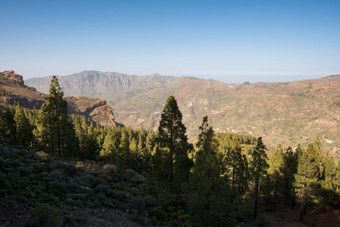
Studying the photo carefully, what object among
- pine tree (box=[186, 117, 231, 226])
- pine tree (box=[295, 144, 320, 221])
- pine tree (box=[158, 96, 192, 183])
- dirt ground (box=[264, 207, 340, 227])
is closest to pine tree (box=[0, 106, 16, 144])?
pine tree (box=[158, 96, 192, 183])

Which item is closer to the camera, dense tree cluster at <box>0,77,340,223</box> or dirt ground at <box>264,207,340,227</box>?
dense tree cluster at <box>0,77,340,223</box>

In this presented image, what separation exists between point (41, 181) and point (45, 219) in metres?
6.76

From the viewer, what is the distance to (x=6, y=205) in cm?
1038

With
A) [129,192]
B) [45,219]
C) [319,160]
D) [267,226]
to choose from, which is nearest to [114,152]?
[129,192]

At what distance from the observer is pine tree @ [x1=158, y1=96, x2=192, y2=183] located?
20.0 m

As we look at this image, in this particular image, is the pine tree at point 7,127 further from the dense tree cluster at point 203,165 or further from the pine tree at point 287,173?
the pine tree at point 287,173

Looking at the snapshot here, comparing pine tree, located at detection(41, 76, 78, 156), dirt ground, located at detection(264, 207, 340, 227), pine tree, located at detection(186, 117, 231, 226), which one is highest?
pine tree, located at detection(41, 76, 78, 156)

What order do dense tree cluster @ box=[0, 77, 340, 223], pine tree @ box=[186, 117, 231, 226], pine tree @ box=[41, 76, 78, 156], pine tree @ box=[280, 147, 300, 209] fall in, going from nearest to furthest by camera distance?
pine tree @ box=[186, 117, 231, 226], dense tree cluster @ box=[0, 77, 340, 223], pine tree @ box=[41, 76, 78, 156], pine tree @ box=[280, 147, 300, 209]

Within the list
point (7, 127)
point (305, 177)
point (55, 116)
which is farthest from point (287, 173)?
point (7, 127)

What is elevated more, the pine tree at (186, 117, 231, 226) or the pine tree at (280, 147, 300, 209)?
the pine tree at (186, 117, 231, 226)

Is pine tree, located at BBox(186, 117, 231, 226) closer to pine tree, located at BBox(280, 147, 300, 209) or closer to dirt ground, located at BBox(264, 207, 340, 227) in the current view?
dirt ground, located at BBox(264, 207, 340, 227)

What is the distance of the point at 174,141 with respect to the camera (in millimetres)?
20484

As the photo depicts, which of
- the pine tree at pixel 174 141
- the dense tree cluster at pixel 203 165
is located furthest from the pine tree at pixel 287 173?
the pine tree at pixel 174 141

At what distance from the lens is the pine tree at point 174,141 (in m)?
20.0
